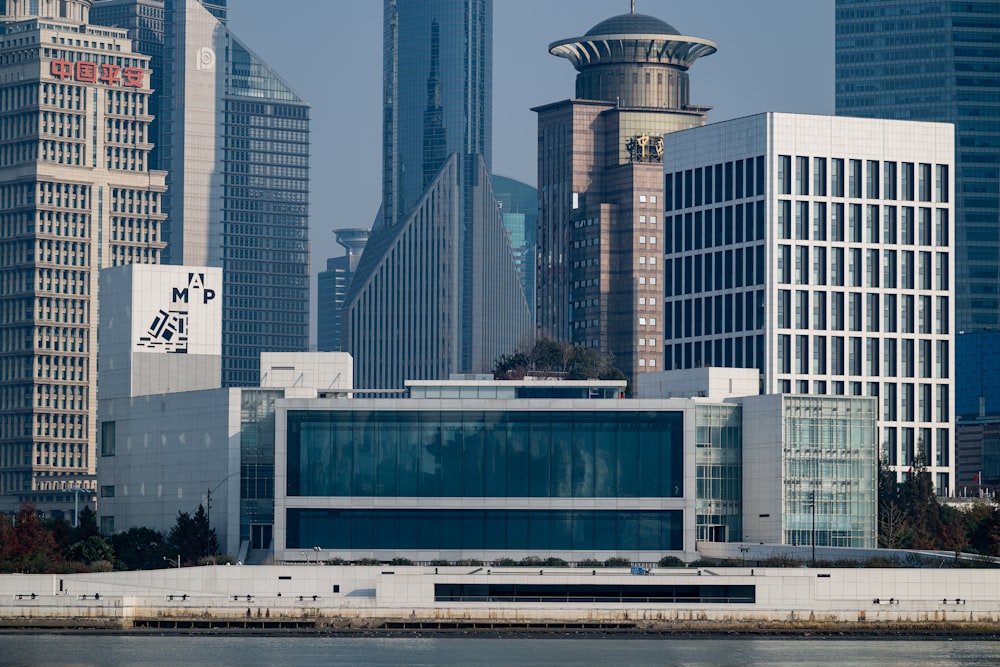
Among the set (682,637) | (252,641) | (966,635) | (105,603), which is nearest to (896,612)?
(966,635)

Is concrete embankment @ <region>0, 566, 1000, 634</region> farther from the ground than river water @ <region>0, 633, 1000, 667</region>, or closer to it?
farther from the ground

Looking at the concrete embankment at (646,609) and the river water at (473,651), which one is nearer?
the river water at (473,651)

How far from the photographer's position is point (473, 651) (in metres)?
177

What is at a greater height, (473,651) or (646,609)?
(646,609)

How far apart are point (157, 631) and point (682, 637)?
4639 centimetres

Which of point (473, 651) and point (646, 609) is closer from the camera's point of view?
point (473, 651)

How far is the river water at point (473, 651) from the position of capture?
545 ft

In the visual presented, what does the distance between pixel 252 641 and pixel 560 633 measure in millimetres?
27275

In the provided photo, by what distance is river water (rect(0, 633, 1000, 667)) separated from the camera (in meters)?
166

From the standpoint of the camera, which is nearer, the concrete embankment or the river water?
the river water

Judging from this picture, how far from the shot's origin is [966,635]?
192750 millimetres

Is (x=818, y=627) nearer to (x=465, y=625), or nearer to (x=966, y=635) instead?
(x=966, y=635)

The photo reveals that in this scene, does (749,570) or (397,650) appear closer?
(397,650)

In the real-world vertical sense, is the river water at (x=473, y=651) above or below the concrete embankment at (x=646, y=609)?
below
